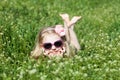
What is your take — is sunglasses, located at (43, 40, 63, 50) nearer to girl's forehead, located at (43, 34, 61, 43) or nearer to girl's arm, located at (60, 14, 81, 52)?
girl's forehead, located at (43, 34, 61, 43)

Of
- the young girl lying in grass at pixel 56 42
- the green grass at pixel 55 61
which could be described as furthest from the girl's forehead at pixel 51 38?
the green grass at pixel 55 61

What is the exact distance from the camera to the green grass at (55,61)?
9234 millimetres

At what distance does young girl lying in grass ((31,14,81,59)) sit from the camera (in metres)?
11.1

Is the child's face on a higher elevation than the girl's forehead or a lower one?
lower

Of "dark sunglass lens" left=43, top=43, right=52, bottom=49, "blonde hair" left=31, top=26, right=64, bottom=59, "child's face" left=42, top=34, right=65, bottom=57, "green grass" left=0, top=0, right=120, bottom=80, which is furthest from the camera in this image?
"blonde hair" left=31, top=26, right=64, bottom=59

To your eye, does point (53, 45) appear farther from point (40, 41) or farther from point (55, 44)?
point (40, 41)

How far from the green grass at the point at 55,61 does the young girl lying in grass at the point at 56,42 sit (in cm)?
25

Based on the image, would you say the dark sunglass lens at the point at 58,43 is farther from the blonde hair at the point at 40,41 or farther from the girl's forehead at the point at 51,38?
the blonde hair at the point at 40,41

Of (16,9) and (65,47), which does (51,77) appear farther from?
(16,9)

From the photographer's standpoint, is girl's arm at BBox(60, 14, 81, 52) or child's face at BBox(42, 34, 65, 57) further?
girl's arm at BBox(60, 14, 81, 52)

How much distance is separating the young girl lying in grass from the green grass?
25cm

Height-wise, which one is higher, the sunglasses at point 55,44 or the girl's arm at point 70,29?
the girl's arm at point 70,29

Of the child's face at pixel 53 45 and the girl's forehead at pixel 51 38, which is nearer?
the child's face at pixel 53 45

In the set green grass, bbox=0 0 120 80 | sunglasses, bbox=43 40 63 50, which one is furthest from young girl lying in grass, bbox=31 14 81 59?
green grass, bbox=0 0 120 80
